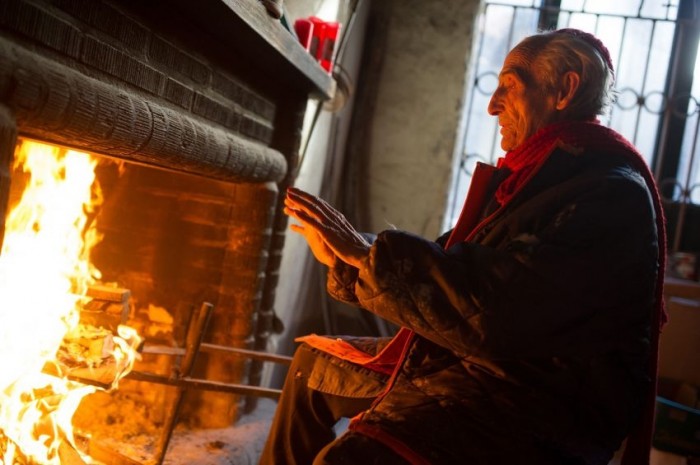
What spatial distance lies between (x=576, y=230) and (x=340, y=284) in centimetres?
78

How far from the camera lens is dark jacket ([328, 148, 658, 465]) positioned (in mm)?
1430

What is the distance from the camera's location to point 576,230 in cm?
146

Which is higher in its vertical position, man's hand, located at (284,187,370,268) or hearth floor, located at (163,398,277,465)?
man's hand, located at (284,187,370,268)

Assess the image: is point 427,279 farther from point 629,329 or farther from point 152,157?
point 152,157

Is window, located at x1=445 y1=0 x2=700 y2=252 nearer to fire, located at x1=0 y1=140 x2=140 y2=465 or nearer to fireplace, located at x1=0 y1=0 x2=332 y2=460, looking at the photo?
fireplace, located at x1=0 y1=0 x2=332 y2=460

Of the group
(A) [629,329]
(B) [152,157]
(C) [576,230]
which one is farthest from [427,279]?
(B) [152,157]

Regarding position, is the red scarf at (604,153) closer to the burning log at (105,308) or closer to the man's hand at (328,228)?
the man's hand at (328,228)

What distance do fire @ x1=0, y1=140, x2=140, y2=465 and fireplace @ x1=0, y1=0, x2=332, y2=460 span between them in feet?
0.43

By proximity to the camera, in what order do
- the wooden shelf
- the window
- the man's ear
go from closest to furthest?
1. the man's ear
2. the wooden shelf
3. the window

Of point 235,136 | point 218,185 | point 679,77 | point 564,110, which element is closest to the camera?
point 564,110

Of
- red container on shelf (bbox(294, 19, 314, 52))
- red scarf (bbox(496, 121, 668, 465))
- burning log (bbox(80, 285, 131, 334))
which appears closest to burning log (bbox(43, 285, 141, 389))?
burning log (bbox(80, 285, 131, 334))

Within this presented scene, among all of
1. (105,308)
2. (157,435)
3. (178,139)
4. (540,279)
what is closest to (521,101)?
(540,279)

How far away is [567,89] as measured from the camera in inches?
70.8

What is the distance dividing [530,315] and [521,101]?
0.74 metres
